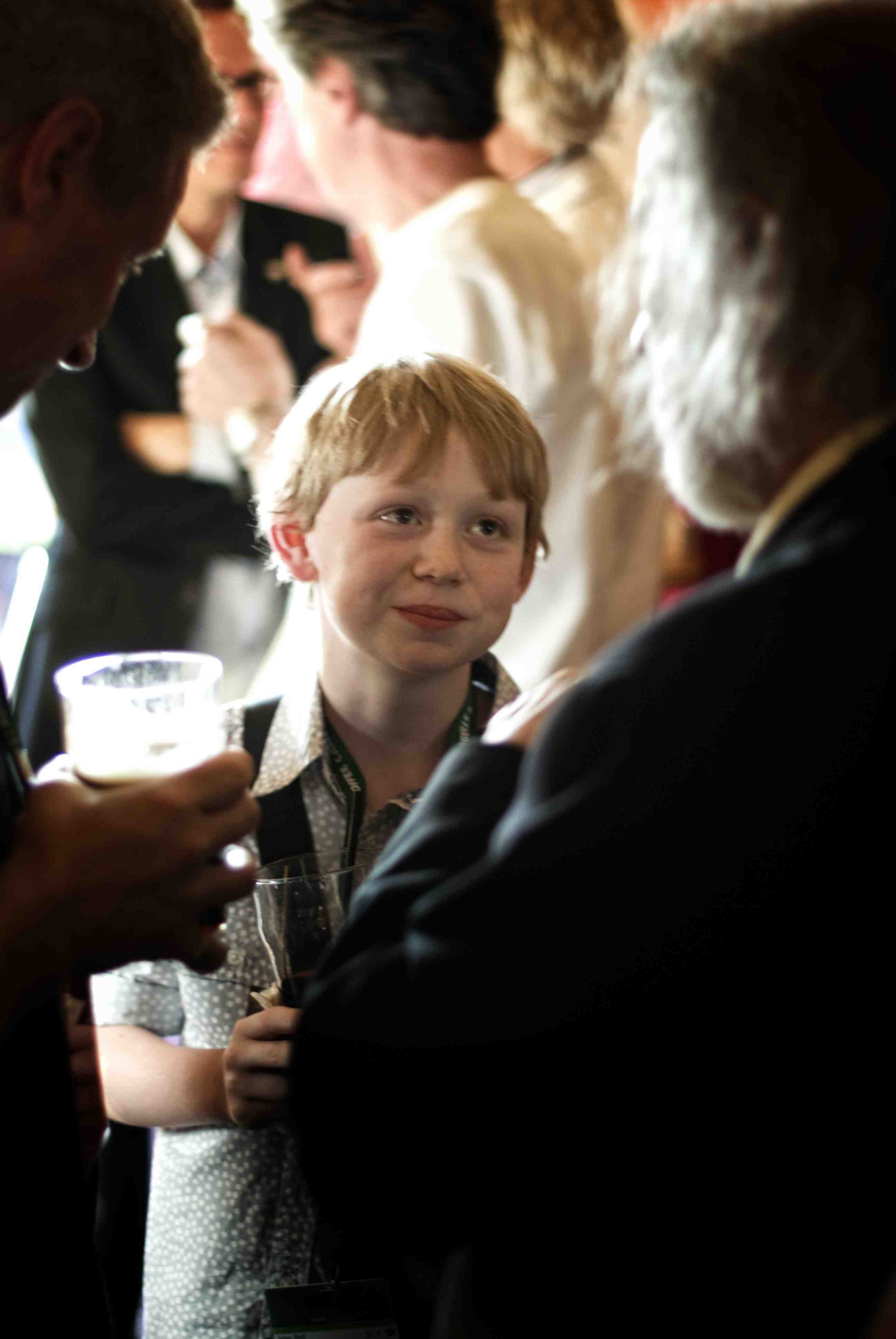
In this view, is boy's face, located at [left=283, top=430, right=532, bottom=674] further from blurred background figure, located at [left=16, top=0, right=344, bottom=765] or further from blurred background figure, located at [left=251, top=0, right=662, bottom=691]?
blurred background figure, located at [left=16, top=0, right=344, bottom=765]

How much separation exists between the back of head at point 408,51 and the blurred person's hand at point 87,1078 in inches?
62.4

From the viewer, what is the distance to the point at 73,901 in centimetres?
87

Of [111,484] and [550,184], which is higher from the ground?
[550,184]

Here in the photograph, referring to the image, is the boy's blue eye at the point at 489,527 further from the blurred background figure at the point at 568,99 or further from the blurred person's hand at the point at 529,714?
the blurred background figure at the point at 568,99

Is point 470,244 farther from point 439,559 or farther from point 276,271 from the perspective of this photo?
point 439,559

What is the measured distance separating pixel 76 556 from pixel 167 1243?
164 centimetres

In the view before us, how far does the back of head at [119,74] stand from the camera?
2.85 feet

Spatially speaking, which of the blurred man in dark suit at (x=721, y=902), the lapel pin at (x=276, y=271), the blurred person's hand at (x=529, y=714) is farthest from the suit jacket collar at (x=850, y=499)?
the lapel pin at (x=276, y=271)

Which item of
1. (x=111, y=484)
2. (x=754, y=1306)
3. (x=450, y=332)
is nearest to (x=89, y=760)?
(x=754, y=1306)

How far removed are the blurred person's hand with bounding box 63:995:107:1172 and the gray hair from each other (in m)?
0.74

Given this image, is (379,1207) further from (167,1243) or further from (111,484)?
(111,484)

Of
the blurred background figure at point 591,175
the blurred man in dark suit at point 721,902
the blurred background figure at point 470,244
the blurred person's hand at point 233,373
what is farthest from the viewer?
the blurred person's hand at point 233,373

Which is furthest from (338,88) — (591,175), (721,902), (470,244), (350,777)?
(721,902)

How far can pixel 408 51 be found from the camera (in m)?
2.15
